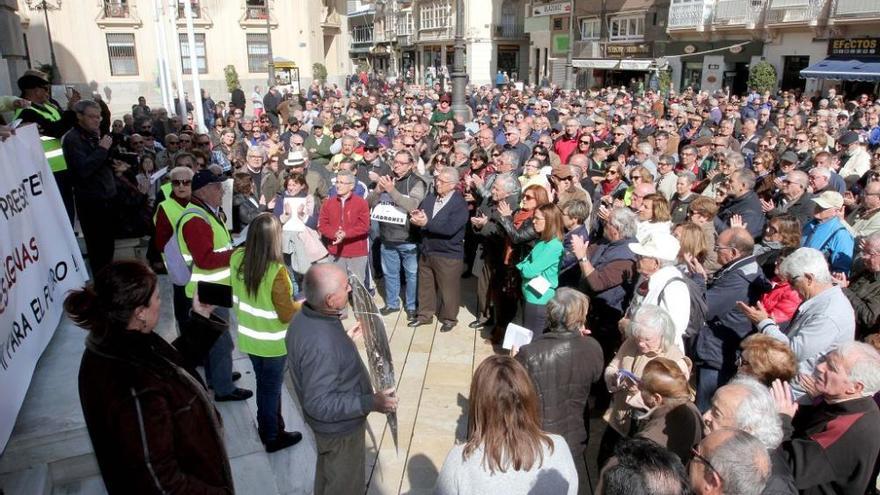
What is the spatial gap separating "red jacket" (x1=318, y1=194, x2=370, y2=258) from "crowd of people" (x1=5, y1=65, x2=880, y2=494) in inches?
0.8

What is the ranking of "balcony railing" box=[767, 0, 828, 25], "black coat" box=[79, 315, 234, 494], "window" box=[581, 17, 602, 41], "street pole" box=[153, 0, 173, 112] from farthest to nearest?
"window" box=[581, 17, 602, 41] → "balcony railing" box=[767, 0, 828, 25] → "street pole" box=[153, 0, 173, 112] → "black coat" box=[79, 315, 234, 494]

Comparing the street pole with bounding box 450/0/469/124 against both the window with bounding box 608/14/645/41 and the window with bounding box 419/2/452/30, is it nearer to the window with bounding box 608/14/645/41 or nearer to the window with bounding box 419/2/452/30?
the window with bounding box 608/14/645/41

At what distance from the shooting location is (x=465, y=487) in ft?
7.80

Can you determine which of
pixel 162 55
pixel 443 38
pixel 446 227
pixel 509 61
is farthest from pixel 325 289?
pixel 443 38

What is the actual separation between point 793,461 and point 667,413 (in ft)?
1.81

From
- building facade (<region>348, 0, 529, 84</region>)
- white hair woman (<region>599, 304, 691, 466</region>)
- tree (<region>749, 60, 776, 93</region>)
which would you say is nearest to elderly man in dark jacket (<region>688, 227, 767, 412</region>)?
white hair woman (<region>599, 304, 691, 466</region>)

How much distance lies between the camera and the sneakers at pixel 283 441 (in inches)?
162

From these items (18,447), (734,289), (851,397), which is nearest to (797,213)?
(734,289)

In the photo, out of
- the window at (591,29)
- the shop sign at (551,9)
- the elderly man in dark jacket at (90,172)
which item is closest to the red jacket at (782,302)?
the elderly man in dark jacket at (90,172)

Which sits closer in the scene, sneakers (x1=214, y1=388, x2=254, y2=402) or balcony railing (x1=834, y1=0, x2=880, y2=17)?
sneakers (x1=214, y1=388, x2=254, y2=402)

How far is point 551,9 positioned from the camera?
4072cm

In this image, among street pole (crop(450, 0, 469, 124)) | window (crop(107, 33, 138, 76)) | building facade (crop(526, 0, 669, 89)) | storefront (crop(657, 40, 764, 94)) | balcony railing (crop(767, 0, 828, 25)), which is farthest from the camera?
building facade (crop(526, 0, 669, 89))

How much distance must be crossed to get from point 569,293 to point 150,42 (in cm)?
3611

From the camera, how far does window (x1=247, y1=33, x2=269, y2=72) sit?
35.5 m
